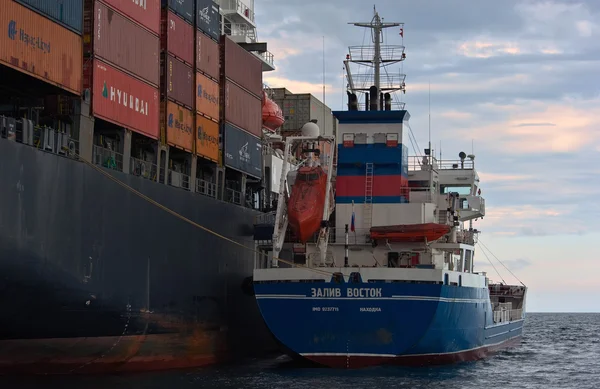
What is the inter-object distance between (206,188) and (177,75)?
5.19 m

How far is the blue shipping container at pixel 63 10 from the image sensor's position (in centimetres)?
2594

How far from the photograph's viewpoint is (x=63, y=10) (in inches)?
1075

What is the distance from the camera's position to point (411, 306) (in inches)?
1181

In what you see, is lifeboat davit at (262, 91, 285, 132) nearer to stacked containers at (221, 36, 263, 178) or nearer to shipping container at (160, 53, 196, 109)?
stacked containers at (221, 36, 263, 178)

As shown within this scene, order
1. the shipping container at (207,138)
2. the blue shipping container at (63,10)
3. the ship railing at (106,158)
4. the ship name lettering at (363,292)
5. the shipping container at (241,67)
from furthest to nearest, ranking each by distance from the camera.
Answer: the shipping container at (241,67) → the shipping container at (207,138) → the ship name lettering at (363,292) → the ship railing at (106,158) → the blue shipping container at (63,10)

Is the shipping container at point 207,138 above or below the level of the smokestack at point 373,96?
below

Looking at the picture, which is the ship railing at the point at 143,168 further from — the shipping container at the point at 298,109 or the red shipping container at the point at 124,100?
the shipping container at the point at 298,109

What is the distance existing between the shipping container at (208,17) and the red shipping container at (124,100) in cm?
535

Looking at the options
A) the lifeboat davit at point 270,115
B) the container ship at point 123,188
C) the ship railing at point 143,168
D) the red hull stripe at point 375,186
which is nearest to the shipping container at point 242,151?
the container ship at point 123,188

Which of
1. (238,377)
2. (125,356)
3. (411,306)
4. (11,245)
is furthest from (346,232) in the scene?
(11,245)

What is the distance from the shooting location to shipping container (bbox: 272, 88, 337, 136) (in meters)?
51.7

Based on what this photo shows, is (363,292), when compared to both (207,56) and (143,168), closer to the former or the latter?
(143,168)

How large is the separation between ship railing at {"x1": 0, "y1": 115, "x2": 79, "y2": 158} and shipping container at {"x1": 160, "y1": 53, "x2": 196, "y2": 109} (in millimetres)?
6215

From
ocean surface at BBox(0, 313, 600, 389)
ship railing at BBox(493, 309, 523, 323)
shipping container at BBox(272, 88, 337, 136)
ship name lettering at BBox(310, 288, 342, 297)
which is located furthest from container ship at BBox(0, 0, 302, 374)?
ship railing at BBox(493, 309, 523, 323)
